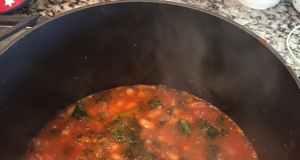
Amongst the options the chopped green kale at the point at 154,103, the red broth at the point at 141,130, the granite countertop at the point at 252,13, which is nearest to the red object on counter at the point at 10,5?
the granite countertop at the point at 252,13

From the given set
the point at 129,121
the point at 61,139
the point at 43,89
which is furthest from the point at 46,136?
the point at 129,121

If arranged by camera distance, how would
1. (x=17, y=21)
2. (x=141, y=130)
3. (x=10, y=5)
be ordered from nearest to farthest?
(x=17, y=21), (x=10, y=5), (x=141, y=130)

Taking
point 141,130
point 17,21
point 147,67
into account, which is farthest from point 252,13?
point 17,21

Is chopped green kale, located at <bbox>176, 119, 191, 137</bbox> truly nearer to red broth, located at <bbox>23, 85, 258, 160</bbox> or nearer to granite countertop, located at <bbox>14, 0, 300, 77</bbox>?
red broth, located at <bbox>23, 85, 258, 160</bbox>

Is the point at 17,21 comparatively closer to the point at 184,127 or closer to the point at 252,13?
the point at 184,127

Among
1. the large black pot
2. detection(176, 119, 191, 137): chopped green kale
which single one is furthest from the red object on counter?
detection(176, 119, 191, 137): chopped green kale
